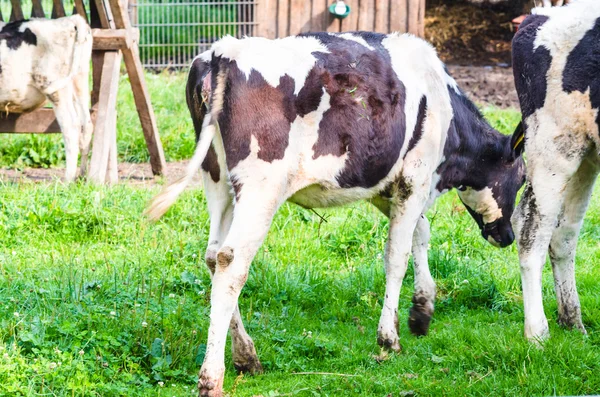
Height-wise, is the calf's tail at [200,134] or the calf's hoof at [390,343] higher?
the calf's tail at [200,134]

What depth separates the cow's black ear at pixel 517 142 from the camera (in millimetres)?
6664

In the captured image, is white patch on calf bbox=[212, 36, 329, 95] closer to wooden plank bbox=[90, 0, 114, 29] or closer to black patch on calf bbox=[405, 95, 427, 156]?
black patch on calf bbox=[405, 95, 427, 156]

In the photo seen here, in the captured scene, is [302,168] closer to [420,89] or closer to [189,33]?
[420,89]

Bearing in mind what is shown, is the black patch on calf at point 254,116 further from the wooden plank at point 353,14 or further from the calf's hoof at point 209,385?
the wooden plank at point 353,14

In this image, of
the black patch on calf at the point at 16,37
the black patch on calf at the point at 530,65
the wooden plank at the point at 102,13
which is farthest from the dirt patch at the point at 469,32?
the black patch on calf at the point at 530,65

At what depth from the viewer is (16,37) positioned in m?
10.4

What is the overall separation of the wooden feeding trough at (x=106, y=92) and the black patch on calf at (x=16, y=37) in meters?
0.52

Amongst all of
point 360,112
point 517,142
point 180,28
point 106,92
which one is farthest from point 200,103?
point 180,28

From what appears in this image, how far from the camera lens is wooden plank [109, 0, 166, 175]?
10398 millimetres

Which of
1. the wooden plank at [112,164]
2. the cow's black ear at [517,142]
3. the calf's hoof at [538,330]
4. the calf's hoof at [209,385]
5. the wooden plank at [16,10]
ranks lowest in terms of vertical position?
the wooden plank at [112,164]

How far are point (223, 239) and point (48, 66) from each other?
5.80 meters

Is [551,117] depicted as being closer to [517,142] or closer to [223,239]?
[517,142]

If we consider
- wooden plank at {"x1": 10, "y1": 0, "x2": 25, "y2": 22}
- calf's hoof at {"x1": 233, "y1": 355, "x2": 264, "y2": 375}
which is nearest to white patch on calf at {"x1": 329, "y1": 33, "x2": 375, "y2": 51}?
calf's hoof at {"x1": 233, "y1": 355, "x2": 264, "y2": 375}

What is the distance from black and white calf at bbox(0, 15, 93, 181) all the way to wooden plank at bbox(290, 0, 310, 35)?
585 cm
